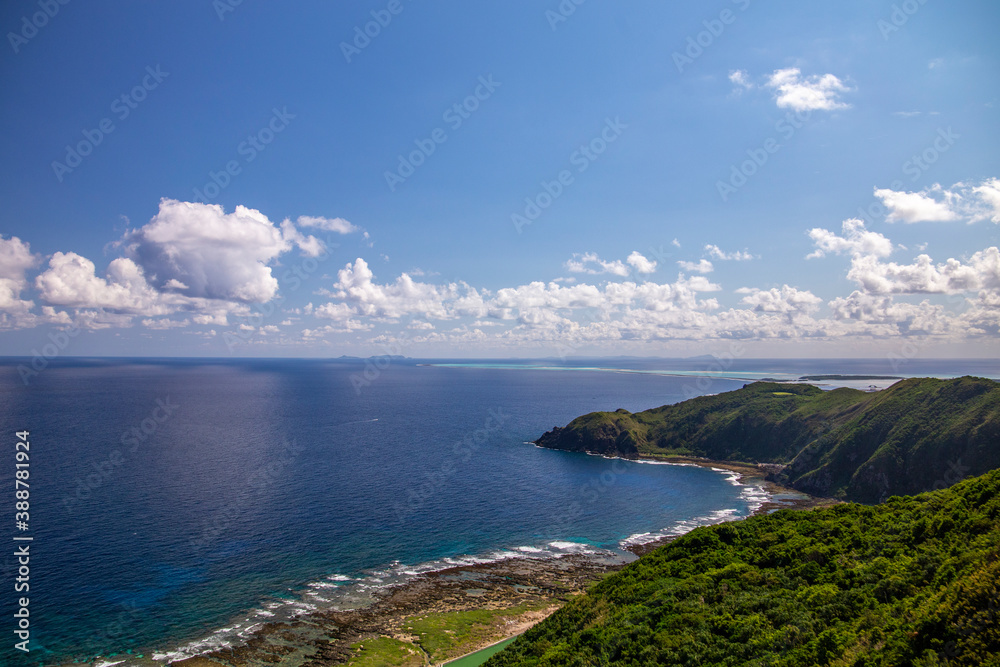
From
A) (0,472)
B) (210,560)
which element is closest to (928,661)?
(210,560)

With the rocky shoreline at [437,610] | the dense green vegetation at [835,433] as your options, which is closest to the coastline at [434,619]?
the rocky shoreline at [437,610]

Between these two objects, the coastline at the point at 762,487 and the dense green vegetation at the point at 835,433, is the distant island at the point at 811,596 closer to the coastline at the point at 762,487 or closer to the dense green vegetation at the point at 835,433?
the coastline at the point at 762,487

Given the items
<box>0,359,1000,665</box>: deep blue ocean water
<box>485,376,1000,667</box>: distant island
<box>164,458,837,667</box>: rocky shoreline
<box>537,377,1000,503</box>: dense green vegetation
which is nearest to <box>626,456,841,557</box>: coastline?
<box>164,458,837,667</box>: rocky shoreline

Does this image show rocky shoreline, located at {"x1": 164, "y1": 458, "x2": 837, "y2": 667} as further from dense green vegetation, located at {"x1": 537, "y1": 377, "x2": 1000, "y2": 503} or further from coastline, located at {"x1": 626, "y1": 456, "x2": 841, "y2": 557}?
dense green vegetation, located at {"x1": 537, "y1": 377, "x2": 1000, "y2": 503}

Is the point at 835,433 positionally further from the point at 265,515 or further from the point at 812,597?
the point at 265,515

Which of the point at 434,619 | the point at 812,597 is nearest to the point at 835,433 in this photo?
the point at 812,597

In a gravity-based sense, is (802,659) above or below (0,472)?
above

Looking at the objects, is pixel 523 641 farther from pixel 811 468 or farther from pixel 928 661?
pixel 811 468
